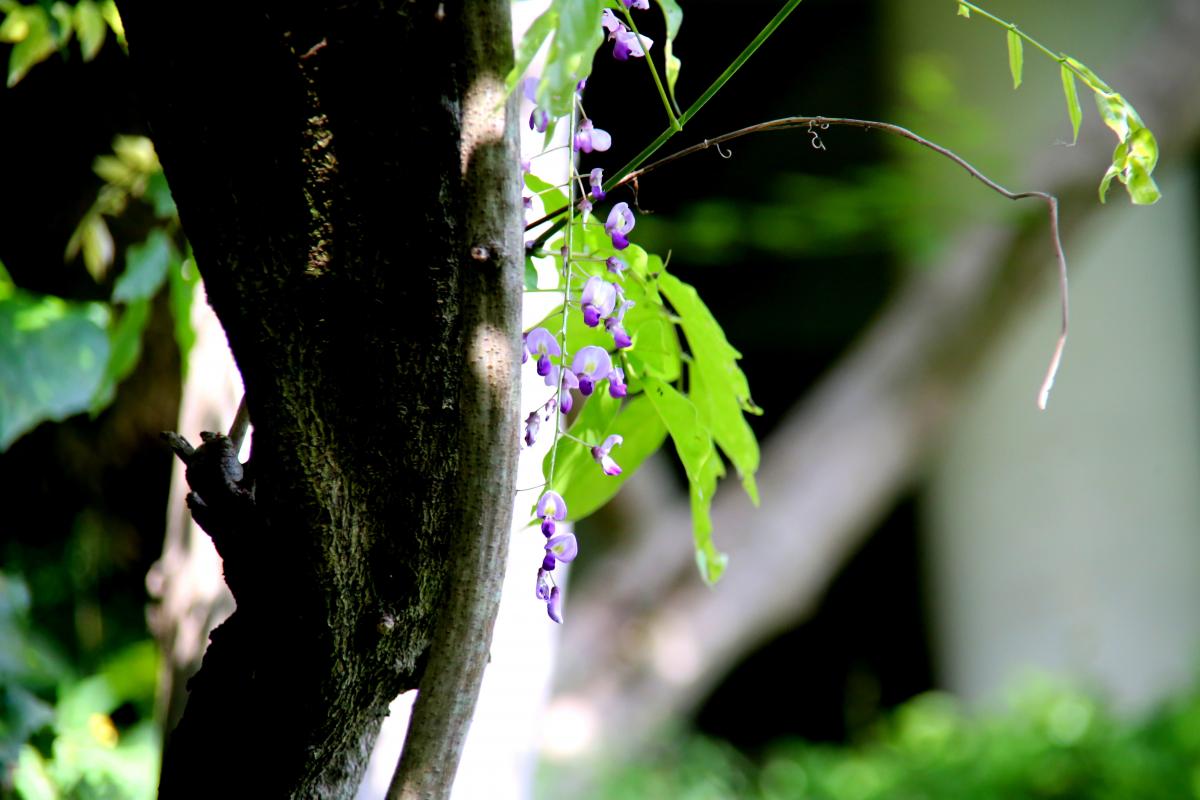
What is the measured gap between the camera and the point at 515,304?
561 mm

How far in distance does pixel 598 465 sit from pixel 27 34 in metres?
0.77

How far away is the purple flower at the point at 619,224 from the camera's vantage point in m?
0.56

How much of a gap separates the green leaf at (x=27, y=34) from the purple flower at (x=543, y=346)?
0.71m

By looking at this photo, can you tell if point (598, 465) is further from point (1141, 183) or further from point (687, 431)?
point (1141, 183)

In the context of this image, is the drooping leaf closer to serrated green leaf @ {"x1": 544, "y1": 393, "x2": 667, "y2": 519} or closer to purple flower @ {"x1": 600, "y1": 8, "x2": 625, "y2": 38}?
purple flower @ {"x1": 600, "y1": 8, "x2": 625, "y2": 38}

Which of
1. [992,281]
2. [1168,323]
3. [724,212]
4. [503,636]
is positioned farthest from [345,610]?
[1168,323]

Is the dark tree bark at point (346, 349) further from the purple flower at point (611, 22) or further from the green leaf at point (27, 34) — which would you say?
the green leaf at point (27, 34)

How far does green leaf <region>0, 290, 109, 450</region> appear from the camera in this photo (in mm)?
1078

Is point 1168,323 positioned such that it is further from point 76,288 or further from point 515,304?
point 515,304

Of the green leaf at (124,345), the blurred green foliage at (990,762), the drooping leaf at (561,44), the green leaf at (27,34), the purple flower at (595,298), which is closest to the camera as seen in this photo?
the drooping leaf at (561,44)

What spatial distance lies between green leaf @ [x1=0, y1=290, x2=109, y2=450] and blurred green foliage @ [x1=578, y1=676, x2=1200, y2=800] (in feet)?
6.24

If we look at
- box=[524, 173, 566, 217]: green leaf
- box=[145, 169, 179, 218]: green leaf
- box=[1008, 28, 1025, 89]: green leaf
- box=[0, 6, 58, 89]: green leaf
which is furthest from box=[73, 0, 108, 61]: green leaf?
box=[1008, 28, 1025, 89]: green leaf

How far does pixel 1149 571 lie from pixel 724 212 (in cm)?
184

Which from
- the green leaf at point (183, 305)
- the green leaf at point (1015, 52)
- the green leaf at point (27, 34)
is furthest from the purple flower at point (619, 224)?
the green leaf at point (27, 34)
